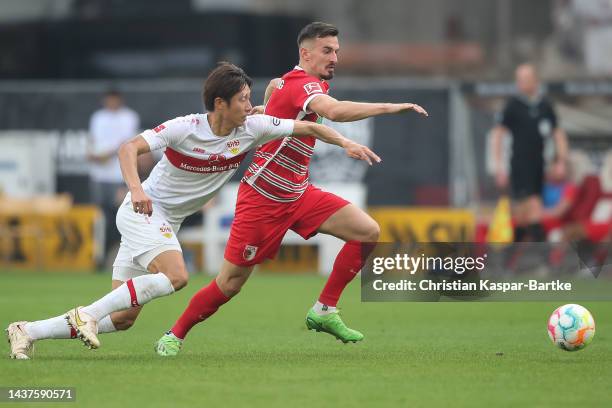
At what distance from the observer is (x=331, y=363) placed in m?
8.60

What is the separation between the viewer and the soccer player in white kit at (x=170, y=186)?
852cm

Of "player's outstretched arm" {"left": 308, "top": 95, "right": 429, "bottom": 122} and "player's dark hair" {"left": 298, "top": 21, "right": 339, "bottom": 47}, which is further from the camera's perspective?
"player's dark hair" {"left": 298, "top": 21, "right": 339, "bottom": 47}

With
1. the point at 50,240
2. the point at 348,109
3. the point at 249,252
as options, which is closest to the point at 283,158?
the point at 249,252

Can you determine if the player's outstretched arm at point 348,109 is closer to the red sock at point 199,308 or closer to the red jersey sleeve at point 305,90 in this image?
the red jersey sleeve at point 305,90

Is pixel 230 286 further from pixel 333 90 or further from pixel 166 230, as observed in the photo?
pixel 333 90

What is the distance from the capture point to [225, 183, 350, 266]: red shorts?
9398 millimetres

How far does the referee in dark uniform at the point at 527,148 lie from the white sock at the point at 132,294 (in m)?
8.51

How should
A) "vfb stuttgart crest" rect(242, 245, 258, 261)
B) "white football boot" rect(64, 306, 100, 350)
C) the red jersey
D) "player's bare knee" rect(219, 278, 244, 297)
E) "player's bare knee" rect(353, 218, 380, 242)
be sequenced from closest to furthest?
"white football boot" rect(64, 306, 100, 350), "player's bare knee" rect(219, 278, 244, 297), "vfb stuttgart crest" rect(242, 245, 258, 261), the red jersey, "player's bare knee" rect(353, 218, 380, 242)

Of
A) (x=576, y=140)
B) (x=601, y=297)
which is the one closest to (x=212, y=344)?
(x=601, y=297)

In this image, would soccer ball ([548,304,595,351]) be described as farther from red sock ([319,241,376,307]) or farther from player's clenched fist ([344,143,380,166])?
player's clenched fist ([344,143,380,166])

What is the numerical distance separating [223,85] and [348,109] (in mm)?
799

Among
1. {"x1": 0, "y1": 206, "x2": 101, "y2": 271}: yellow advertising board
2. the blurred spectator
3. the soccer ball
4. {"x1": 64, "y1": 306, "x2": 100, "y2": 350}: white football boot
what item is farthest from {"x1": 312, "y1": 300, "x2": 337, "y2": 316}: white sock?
{"x1": 0, "y1": 206, "x2": 101, "y2": 271}: yellow advertising board

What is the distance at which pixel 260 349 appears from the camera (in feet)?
31.1

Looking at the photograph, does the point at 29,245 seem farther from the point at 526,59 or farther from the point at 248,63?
the point at 526,59
